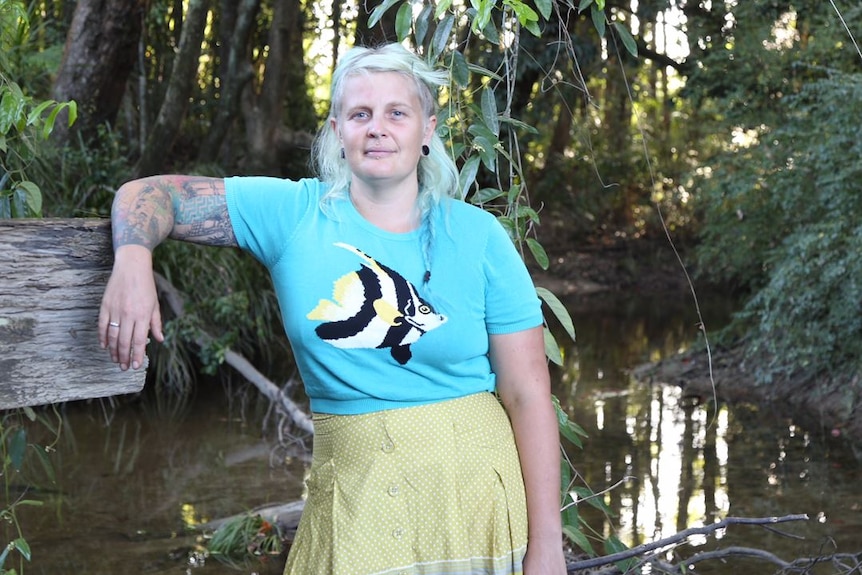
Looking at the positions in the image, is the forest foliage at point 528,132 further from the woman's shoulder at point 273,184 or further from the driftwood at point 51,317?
the driftwood at point 51,317

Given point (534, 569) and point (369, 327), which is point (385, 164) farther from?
point (534, 569)

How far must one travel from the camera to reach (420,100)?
6.10 feet

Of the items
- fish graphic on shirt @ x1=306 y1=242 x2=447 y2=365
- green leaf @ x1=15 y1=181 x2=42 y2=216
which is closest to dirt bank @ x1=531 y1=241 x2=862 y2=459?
fish graphic on shirt @ x1=306 y1=242 x2=447 y2=365

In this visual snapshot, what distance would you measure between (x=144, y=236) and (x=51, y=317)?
19 centimetres

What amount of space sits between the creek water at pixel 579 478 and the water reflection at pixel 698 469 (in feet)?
0.03

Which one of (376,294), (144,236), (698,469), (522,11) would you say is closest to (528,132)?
(698,469)

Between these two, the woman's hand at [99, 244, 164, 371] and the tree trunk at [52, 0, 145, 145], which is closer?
the woman's hand at [99, 244, 164, 371]

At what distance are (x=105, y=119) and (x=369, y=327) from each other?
264 inches

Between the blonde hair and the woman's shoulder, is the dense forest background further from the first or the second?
the woman's shoulder

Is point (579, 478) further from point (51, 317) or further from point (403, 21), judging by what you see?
point (51, 317)

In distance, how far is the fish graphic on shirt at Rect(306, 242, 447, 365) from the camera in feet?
5.64

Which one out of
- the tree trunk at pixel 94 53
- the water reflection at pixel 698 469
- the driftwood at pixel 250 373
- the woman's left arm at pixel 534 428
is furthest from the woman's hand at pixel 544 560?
the tree trunk at pixel 94 53

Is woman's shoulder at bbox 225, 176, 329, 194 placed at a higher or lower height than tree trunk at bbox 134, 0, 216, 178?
lower

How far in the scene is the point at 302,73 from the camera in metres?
11.5
